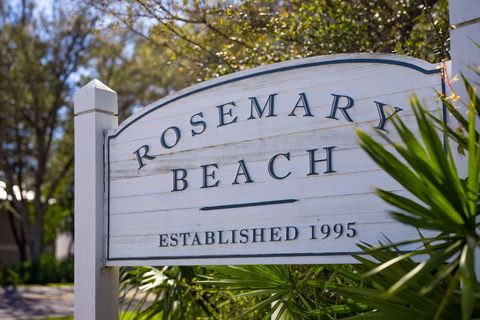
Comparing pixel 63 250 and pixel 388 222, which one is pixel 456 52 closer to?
pixel 388 222

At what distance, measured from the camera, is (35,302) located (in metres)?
18.9

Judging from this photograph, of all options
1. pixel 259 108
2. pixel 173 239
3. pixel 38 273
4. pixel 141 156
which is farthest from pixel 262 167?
pixel 38 273

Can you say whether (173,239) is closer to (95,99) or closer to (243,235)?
(243,235)

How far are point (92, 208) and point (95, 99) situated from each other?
0.80 m

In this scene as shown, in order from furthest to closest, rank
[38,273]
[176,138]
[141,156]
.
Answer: [38,273]
[141,156]
[176,138]

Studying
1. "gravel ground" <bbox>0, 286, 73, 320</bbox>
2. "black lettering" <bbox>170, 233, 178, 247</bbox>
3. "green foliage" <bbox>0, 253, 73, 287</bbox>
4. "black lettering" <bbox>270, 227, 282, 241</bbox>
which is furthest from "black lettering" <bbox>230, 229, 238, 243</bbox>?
"green foliage" <bbox>0, 253, 73, 287</bbox>

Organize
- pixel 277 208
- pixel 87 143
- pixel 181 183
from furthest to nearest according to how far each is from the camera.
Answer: pixel 87 143, pixel 181 183, pixel 277 208

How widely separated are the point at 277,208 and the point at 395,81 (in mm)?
1009

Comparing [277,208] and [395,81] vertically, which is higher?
[395,81]

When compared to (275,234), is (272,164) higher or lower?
higher

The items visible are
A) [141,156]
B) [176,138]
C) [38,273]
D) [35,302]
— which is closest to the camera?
[176,138]

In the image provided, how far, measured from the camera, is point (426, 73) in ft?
12.0

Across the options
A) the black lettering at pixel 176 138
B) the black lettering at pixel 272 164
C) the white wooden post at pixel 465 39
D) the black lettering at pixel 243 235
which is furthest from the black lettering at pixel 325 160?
the black lettering at pixel 176 138

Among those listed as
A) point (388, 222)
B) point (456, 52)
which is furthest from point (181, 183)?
point (456, 52)
